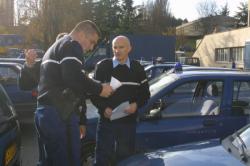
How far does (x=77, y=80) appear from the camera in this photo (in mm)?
4074

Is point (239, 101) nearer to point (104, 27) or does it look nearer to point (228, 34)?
point (228, 34)

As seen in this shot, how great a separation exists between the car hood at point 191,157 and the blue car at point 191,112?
1525mm

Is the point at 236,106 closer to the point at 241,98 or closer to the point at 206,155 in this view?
the point at 241,98

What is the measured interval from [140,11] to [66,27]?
76.5 ft

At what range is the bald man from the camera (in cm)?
499

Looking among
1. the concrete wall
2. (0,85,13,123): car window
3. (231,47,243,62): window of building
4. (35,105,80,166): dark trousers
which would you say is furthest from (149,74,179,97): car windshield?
(231,47,243,62): window of building

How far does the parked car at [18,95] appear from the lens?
9.50 metres

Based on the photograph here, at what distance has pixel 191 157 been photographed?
3.44 m

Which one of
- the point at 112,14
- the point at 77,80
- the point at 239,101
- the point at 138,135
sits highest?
the point at 112,14

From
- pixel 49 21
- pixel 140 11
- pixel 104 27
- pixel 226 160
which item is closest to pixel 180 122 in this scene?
pixel 226 160

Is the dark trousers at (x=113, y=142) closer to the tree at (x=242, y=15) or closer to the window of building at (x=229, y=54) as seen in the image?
the window of building at (x=229, y=54)

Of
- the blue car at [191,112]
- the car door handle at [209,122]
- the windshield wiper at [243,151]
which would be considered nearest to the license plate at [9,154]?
the windshield wiper at [243,151]

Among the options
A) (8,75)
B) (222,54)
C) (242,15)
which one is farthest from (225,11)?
(8,75)

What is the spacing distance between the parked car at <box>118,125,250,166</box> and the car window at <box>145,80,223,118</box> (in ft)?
5.23
